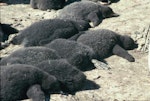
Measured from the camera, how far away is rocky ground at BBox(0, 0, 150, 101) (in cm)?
754

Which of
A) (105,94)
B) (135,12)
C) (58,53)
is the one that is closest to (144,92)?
(105,94)

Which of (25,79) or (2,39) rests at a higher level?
(25,79)

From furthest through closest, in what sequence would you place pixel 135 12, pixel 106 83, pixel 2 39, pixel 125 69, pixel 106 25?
pixel 135 12
pixel 106 25
pixel 2 39
pixel 125 69
pixel 106 83

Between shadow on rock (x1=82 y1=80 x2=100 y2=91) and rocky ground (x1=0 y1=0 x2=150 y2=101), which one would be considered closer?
rocky ground (x1=0 y1=0 x2=150 y2=101)

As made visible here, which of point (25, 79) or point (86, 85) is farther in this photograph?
point (86, 85)

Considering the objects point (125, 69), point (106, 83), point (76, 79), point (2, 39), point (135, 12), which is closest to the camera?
point (76, 79)

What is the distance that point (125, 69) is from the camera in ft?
28.6

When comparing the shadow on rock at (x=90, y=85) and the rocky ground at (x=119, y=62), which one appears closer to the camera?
the rocky ground at (x=119, y=62)

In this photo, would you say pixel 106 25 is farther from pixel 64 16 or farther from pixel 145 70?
pixel 145 70

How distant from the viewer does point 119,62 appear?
909 centimetres

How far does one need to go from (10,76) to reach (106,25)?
4.83 meters

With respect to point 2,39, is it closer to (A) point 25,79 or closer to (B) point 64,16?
(B) point 64,16

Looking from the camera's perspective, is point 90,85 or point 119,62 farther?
point 119,62

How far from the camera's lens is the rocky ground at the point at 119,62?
7.54m
